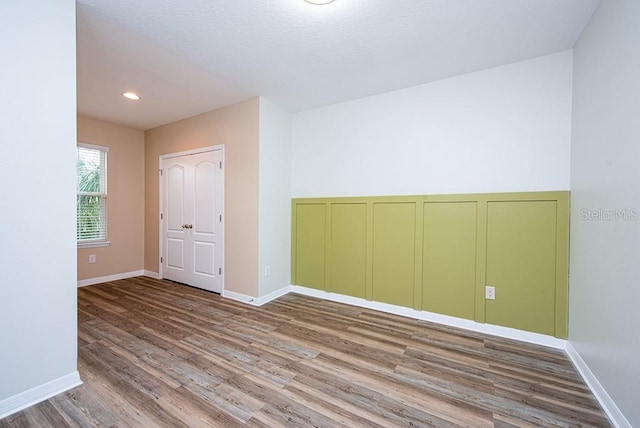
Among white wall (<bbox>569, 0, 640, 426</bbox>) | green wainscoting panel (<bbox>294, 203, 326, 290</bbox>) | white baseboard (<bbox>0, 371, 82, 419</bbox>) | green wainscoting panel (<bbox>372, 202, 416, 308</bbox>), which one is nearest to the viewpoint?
white wall (<bbox>569, 0, 640, 426</bbox>)

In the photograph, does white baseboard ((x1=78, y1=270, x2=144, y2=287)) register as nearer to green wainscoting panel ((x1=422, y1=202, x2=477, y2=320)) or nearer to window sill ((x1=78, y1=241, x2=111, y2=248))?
window sill ((x1=78, y1=241, x2=111, y2=248))

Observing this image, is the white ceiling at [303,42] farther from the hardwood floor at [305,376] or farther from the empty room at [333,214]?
the hardwood floor at [305,376]

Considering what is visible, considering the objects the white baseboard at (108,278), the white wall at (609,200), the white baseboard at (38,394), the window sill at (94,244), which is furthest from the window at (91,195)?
the white wall at (609,200)

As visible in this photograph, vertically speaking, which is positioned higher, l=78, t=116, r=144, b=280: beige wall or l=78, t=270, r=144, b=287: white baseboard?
l=78, t=116, r=144, b=280: beige wall

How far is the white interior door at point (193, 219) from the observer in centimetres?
368

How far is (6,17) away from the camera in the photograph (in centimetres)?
142

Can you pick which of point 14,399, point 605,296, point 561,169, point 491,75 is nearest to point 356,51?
point 491,75

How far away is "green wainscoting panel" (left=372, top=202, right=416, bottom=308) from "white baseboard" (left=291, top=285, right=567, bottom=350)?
8cm

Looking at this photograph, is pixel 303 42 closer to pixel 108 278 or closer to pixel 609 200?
pixel 609 200

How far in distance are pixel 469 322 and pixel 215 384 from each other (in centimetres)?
238

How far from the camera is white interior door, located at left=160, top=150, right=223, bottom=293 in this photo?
3.68 meters

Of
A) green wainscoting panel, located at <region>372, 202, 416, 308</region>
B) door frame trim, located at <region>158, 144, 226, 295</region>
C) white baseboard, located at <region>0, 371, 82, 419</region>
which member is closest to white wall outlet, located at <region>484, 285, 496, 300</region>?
green wainscoting panel, located at <region>372, 202, 416, 308</region>

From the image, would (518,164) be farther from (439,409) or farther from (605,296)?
(439,409)

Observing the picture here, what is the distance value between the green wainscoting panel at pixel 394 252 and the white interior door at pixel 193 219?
2168 mm
